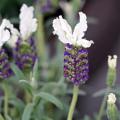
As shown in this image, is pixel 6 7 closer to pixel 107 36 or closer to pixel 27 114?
pixel 107 36

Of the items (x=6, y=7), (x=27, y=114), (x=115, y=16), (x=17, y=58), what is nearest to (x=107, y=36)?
(x=115, y=16)

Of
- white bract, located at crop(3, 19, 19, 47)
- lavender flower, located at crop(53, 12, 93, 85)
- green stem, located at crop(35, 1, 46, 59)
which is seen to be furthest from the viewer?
green stem, located at crop(35, 1, 46, 59)

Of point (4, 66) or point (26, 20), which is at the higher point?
point (26, 20)

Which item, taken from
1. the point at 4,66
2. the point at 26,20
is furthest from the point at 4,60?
the point at 26,20

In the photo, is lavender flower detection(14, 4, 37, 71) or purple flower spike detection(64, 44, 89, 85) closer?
purple flower spike detection(64, 44, 89, 85)

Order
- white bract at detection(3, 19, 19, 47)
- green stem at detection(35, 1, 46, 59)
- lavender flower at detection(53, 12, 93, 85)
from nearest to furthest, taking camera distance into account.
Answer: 1. lavender flower at detection(53, 12, 93, 85)
2. white bract at detection(3, 19, 19, 47)
3. green stem at detection(35, 1, 46, 59)

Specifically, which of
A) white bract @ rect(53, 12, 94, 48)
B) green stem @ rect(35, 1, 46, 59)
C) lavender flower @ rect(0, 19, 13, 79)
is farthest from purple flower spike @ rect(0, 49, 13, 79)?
green stem @ rect(35, 1, 46, 59)

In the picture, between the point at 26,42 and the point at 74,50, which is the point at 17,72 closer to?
the point at 26,42

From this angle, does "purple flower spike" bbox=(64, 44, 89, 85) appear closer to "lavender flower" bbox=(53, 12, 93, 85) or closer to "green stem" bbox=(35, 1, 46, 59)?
"lavender flower" bbox=(53, 12, 93, 85)

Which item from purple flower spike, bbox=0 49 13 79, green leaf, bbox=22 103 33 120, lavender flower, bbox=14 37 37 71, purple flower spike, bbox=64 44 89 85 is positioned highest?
lavender flower, bbox=14 37 37 71

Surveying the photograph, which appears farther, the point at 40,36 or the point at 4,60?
the point at 40,36
